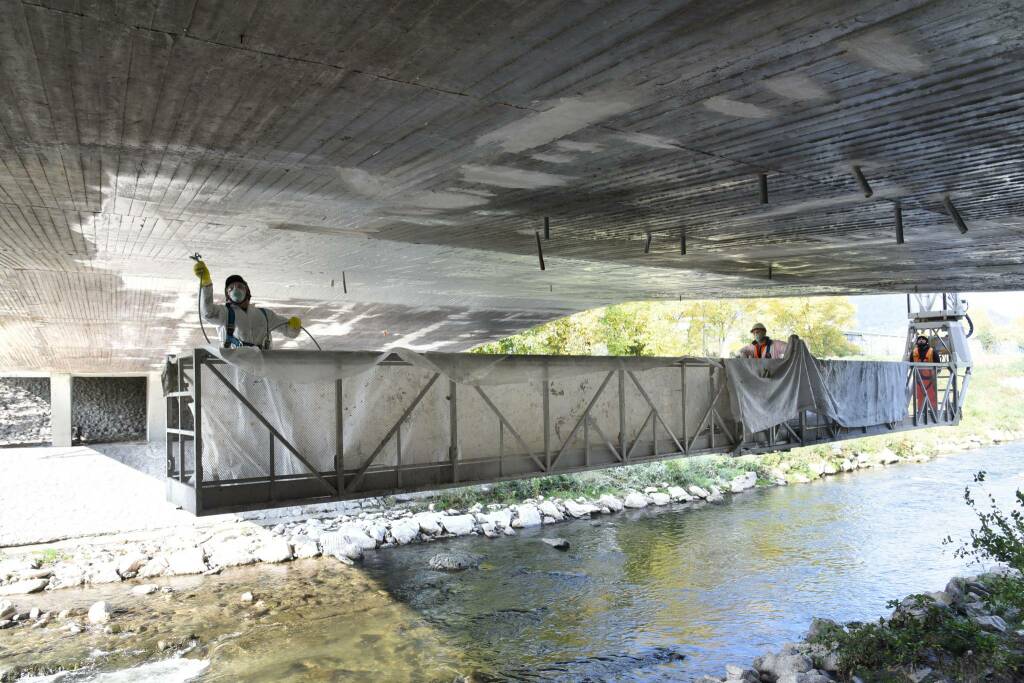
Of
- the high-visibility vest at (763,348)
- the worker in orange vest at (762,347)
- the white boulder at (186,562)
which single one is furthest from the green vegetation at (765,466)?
the white boulder at (186,562)

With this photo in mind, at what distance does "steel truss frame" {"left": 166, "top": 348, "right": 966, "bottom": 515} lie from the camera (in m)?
7.10

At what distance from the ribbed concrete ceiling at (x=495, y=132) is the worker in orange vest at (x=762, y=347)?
176cm

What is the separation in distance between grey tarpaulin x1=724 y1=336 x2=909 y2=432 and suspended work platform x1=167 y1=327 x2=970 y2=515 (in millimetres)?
32

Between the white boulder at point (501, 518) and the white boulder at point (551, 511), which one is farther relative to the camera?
the white boulder at point (551, 511)

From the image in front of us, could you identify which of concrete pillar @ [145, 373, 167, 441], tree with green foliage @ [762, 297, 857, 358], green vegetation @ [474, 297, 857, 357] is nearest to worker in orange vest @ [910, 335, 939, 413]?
green vegetation @ [474, 297, 857, 357]

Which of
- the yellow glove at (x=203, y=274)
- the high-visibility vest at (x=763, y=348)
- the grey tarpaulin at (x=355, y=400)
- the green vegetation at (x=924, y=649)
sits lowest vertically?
the green vegetation at (x=924, y=649)

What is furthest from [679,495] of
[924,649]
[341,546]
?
[924,649]

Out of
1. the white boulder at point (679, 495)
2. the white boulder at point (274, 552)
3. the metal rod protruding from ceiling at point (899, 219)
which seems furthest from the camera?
the white boulder at point (679, 495)

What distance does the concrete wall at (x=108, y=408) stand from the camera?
23.9m

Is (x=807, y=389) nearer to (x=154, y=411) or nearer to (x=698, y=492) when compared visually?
(x=698, y=492)

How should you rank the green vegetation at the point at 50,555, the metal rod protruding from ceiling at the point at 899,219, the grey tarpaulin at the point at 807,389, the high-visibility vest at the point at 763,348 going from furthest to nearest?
the green vegetation at the point at 50,555 → the high-visibility vest at the point at 763,348 → the grey tarpaulin at the point at 807,389 → the metal rod protruding from ceiling at the point at 899,219

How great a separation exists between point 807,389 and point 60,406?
71.4ft

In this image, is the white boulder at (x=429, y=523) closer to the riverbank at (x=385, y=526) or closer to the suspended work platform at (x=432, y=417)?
the riverbank at (x=385, y=526)

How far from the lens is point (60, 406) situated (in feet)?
76.5
